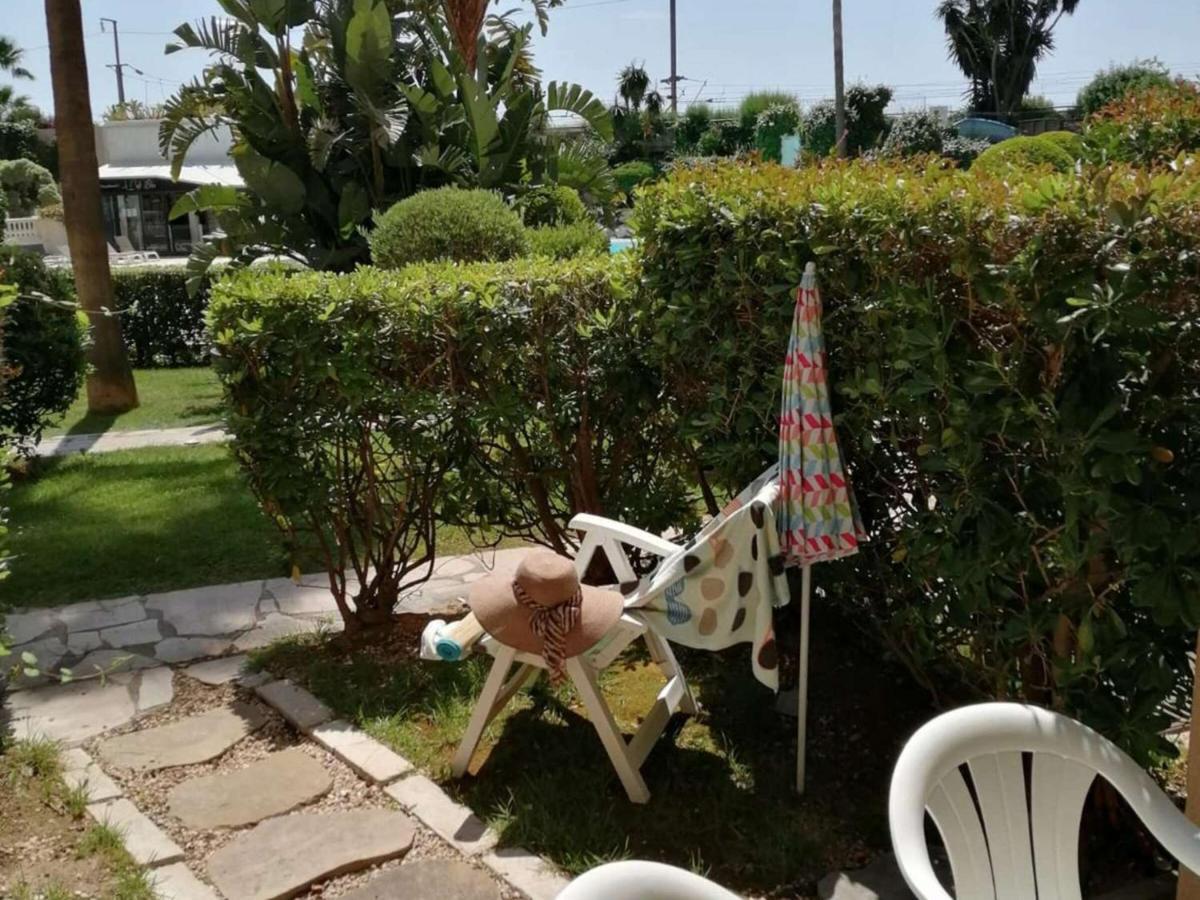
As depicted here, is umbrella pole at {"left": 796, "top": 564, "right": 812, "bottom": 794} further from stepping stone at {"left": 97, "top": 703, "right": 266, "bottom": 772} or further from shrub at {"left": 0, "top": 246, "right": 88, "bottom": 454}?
shrub at {"left": 0, "top": 246, "right": 88, "bottom": 454}

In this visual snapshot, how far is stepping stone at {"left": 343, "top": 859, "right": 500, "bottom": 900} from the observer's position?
3.19 metres

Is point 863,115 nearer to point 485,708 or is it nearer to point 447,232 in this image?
point 447,232

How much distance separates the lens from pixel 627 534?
159 inches

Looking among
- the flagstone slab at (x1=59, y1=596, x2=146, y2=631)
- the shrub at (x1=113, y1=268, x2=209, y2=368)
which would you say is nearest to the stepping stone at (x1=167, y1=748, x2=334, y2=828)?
the flagstone slab at (x1=59, y1=596, x2=146, y2=631)

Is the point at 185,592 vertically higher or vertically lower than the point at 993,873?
lower

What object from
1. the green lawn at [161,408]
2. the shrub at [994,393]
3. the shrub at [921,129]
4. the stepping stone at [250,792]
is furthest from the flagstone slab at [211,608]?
the shrub at [921,129]

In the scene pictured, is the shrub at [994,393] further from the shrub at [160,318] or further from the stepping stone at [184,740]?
the shrub at [160,318]

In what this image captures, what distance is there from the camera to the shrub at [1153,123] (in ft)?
12.4

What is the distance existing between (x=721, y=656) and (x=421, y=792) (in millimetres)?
1625

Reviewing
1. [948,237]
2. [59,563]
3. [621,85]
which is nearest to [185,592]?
[59,563]

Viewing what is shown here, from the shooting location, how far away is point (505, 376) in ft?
15.8

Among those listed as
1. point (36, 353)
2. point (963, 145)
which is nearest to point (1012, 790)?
point (36, 353)

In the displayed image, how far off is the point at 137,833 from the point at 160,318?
13818mm

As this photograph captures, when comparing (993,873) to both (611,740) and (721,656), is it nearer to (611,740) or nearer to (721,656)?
(611,740)
